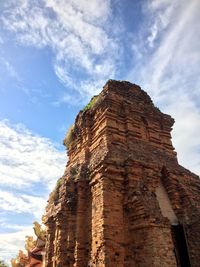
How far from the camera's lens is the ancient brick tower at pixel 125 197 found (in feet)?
20.4

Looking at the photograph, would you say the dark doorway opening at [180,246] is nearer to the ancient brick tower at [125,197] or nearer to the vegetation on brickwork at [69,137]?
the ancient brick tower at [125,197]

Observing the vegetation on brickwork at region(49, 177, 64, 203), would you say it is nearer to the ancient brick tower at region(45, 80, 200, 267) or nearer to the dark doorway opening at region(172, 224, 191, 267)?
the ancient brick tower at region(45, 80, 200, 267)

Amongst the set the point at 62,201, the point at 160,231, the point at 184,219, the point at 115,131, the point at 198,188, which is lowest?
the point at 160,231

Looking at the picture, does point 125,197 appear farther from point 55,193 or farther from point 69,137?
point 69,137

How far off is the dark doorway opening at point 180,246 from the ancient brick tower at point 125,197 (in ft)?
0.09

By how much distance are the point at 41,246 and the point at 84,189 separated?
17.8 feet

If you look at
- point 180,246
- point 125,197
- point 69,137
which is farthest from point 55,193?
point 180,246

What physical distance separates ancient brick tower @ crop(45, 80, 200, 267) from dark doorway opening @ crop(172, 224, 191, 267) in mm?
26

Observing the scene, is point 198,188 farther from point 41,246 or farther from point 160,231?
point 41,246

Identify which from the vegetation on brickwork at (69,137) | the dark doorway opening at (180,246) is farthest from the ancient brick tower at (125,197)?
the vegetation on brickwork at (69,137)

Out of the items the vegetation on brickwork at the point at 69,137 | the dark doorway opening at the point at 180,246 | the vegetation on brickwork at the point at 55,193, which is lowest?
the dark doorway opening at the point at 180,246

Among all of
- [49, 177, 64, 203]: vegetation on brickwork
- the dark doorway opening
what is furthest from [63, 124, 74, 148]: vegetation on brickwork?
the dark doorway opening

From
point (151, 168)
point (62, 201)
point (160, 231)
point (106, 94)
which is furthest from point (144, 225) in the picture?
point (106, 94)

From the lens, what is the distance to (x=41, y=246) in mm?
11477
